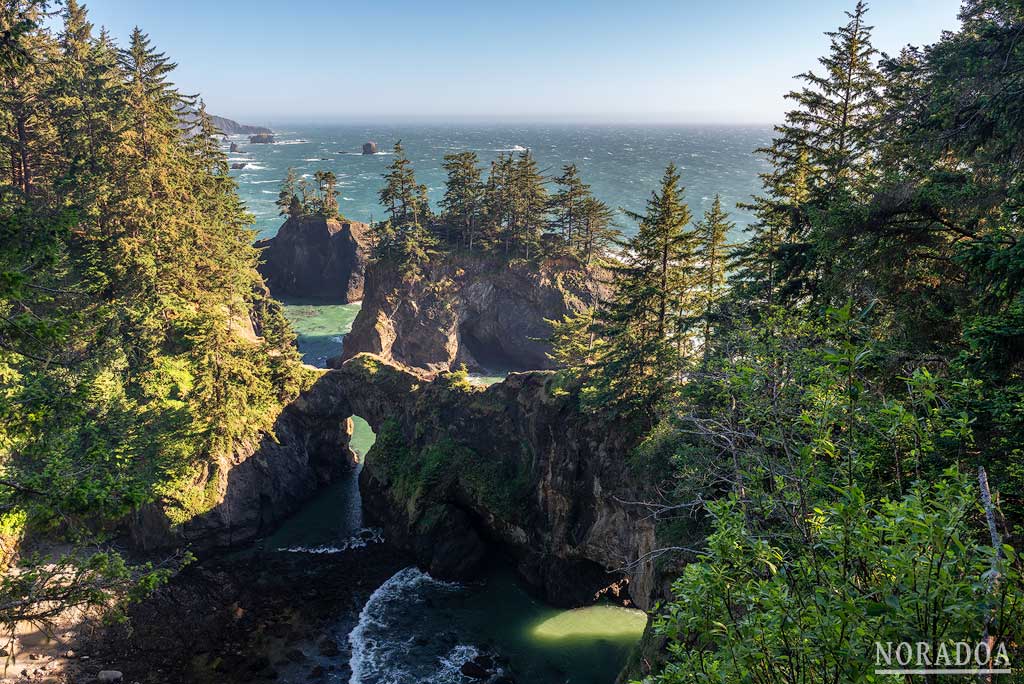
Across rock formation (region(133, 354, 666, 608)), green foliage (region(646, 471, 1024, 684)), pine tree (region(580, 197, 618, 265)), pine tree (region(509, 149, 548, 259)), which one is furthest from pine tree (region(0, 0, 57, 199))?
pine tree (region(580, 197, 618, 265))

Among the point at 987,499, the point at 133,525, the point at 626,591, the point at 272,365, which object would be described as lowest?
the point at 626,591

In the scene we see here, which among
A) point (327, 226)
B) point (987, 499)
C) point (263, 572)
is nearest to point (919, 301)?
point (987, 499)

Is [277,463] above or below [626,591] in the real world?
above

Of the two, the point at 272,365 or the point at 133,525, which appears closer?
the point at 133,525

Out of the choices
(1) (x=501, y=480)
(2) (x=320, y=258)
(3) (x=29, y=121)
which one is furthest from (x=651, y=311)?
(2) (x=320, y=258)

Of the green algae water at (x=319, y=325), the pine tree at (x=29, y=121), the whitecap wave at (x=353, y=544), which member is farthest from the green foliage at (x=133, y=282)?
the green algae water at (x=319, y=325)

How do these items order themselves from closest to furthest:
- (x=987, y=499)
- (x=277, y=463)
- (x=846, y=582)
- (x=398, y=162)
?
1. (x=987, y=499)
2. (x=846, y=582)
3. (x=277, y=463)
4. (x=398, y=162)

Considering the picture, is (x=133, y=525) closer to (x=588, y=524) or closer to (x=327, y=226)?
(x=588, y=524)
